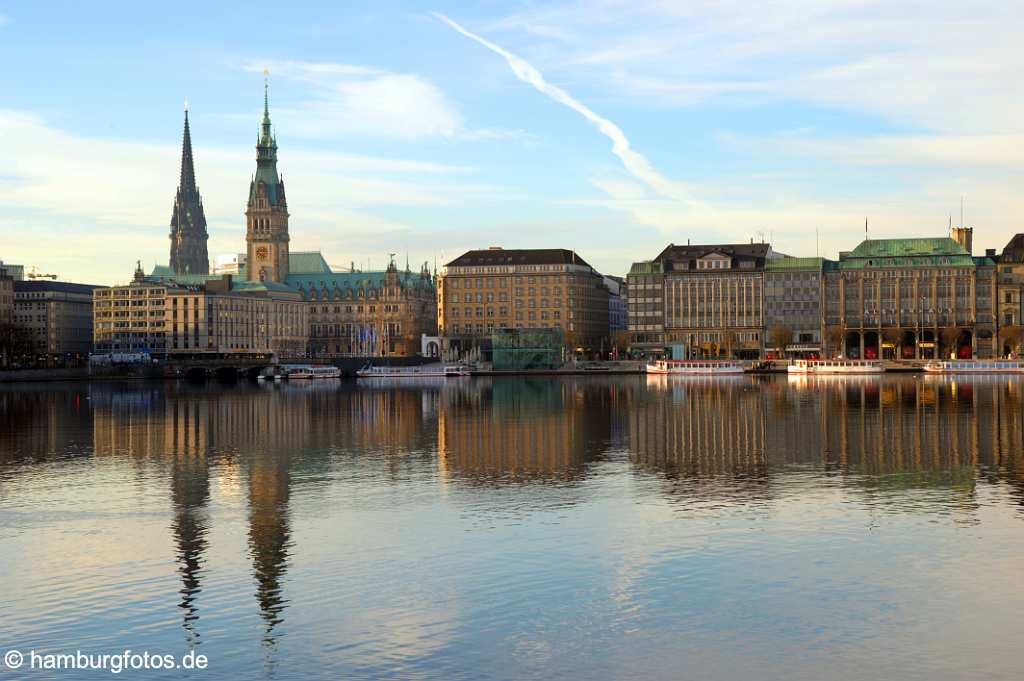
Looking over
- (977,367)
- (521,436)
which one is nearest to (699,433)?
(521,436)

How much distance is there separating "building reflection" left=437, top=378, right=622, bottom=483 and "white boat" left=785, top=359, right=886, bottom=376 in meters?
73.2

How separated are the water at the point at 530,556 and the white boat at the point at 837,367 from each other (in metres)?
122

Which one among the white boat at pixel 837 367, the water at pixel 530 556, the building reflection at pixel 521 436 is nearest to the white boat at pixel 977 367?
the white boat at pixel 837 367

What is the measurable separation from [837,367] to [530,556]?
165281 millimetres

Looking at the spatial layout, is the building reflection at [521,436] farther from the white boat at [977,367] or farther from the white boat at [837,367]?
the white boat at [977,367]

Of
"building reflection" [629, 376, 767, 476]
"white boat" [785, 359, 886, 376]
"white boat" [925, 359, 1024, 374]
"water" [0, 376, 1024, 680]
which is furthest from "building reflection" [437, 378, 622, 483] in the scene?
"white boat" [925, 359, 1024, 374]

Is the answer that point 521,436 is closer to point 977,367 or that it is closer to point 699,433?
point 699,433

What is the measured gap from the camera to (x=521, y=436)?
71500 millimetres

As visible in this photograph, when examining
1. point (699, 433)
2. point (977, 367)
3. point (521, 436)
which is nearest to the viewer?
point (521, 436)

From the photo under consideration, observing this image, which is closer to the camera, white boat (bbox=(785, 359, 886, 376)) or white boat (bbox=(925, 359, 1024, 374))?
white boat (bbox=(925, 359, 1024, 374))

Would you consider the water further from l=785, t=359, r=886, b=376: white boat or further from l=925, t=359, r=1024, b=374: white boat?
l=925, t=359, r=1024, b=374: white boat

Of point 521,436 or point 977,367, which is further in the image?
point 977,367

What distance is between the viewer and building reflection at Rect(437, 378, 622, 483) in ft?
174

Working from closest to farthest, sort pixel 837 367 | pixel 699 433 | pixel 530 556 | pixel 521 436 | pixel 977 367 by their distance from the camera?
pixel 530 556, pixel 521 436, pixel 699 433, pixel 977 367, pixel 837 367
